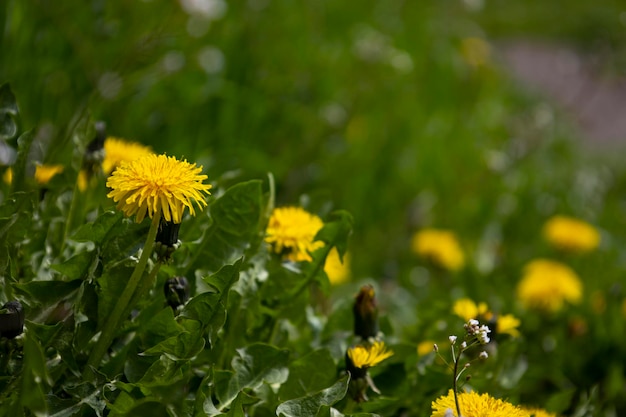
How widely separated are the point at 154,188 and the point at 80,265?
9.0 inches

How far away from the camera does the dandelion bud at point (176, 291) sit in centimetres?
110

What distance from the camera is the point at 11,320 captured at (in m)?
0.94

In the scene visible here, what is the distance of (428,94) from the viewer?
4.02 meters

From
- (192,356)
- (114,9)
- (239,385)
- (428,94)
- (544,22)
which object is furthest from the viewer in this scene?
(544,22)

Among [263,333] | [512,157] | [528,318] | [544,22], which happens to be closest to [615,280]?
[528,318]

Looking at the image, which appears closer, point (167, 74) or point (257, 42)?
Answer: point (167, 74)

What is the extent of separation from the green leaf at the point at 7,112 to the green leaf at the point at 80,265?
1.11 feet

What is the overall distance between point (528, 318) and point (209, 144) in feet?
3.88

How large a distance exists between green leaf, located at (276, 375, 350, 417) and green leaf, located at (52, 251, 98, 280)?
336mm

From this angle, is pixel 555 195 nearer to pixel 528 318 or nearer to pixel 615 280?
pixel 615 280

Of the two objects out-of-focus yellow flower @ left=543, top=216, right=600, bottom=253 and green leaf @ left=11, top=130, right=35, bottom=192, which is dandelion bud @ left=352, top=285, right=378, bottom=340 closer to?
green leaf @ left=11, top=130, right=35, bottom=192

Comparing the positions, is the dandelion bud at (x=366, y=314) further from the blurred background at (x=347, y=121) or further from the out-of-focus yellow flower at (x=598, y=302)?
the out-of-focus yellow flower at (x=598, y=302)

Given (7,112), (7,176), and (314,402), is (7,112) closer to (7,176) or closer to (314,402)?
(7,176)

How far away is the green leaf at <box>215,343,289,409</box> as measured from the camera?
1.15 meters
